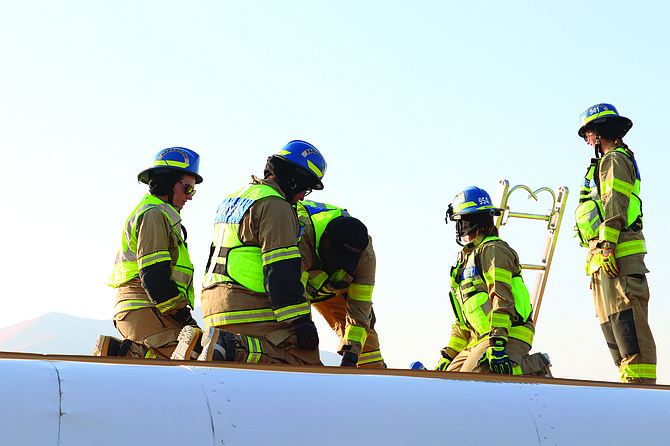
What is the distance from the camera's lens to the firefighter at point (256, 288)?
171 inches

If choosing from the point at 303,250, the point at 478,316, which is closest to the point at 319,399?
the point at 303,250

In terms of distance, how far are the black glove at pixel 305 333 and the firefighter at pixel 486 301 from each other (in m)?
1.66

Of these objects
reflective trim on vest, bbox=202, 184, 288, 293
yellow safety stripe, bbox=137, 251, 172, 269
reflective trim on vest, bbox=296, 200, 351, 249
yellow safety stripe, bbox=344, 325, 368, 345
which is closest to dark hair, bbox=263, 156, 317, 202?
reflective trim on vest, bbox=202, 184, 288, 293

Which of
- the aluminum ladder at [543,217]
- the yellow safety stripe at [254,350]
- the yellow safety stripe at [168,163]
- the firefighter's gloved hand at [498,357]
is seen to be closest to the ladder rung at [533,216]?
the aluminum ladder at [543,217]

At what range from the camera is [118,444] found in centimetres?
251

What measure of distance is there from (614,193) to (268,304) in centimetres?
349

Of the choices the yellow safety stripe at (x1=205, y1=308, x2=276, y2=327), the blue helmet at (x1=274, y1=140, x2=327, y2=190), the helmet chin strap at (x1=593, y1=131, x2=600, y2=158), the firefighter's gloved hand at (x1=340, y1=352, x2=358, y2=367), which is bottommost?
the firefighter's gloved hand at (x1=340, y1=352, x2=358, y2=367)

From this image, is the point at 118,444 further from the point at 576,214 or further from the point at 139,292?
the point at 576,214

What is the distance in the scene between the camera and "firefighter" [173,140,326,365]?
4336 millimetres

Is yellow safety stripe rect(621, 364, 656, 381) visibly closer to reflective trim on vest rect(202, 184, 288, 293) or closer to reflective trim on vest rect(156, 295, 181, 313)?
reflective trim on vest rect(202, 184, 288, 293)

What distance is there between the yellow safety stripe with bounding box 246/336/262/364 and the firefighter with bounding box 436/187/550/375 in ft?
6.27

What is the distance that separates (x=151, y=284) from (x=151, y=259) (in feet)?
0.61

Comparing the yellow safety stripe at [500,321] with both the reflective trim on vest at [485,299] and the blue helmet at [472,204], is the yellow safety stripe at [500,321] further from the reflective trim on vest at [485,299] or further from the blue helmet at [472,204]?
the blue helmet at [472,204]

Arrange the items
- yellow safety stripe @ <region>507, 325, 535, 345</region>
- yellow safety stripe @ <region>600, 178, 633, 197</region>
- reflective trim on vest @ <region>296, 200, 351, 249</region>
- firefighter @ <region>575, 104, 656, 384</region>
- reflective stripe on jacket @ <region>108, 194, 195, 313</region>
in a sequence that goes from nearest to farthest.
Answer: reflective trim on vest @ <region>296, 200, 351, 249</region>, yellow safety stripe @ <region>507, 325, 535, 345</region>, reflective stripe on jacket @ <region>108, 194, 195, 313</region>, firefighter @ <region>575, 104, 656, 384</region>, yellow safety stripe @ <region>600, 178, 633, 197</region>
